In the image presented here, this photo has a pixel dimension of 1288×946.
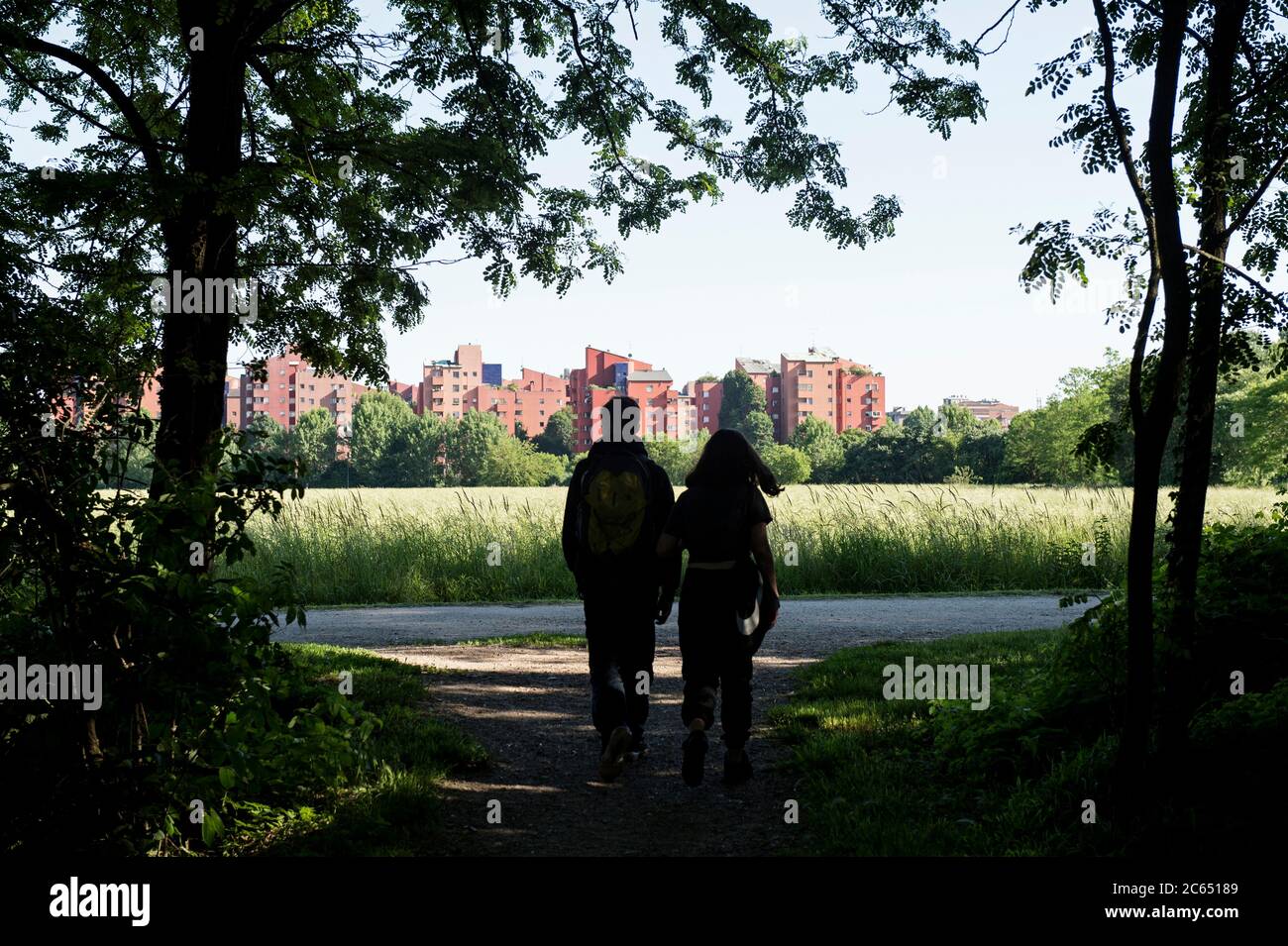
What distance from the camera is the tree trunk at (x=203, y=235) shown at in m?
6.33

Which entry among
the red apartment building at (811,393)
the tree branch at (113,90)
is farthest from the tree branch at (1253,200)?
the red apartment building at (811,393)

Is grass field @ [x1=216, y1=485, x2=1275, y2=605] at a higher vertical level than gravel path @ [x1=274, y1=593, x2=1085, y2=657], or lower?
higher

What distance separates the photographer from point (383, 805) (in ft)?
16.7

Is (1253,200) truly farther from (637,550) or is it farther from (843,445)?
(843,445)

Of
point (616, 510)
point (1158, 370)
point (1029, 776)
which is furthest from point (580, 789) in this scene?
point (1158, 370)

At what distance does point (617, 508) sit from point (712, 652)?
929 millimetres

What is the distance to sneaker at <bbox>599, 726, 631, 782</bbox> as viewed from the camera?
5.86m

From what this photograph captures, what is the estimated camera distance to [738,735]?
19.3 ft

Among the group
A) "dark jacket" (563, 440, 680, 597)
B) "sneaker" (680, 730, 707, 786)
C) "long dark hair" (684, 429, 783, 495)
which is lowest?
"sneaker" (680, 730, 707, 786)

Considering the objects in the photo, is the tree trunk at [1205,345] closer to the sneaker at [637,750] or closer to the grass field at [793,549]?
the sneaker at [637,750]

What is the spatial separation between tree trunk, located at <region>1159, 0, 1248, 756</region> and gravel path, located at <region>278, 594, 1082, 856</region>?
187cm

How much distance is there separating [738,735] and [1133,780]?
2.06m

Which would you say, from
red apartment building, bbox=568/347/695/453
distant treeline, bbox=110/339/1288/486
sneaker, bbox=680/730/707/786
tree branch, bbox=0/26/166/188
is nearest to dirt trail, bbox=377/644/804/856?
sneaker, bbox=680/730/707/786

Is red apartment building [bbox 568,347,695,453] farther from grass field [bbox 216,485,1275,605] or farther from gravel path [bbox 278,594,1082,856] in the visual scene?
gravel path [bbox 278,594,1082,856]
